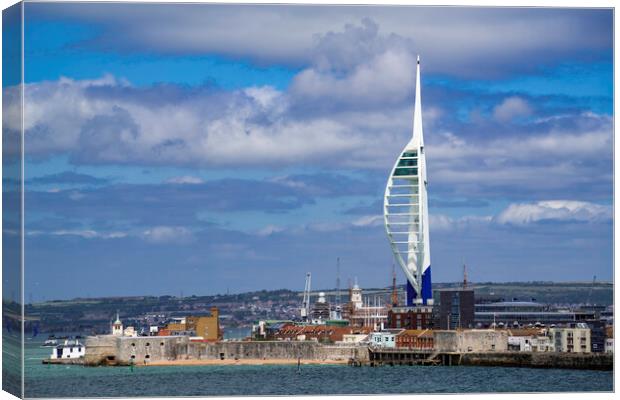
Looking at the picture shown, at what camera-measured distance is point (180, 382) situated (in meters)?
29.3

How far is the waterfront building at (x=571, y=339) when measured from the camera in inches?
1442

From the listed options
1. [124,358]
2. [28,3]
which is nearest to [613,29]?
[28,3]

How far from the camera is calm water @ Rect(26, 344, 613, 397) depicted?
2602 centimetres

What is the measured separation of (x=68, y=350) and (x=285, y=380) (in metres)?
9.12

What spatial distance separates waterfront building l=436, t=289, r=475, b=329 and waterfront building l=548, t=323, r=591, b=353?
4.87m

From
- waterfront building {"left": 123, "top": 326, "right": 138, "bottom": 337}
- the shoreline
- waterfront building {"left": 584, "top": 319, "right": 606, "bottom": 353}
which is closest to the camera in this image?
waterfront building {"left": 584, "top": 319, "right": 606, "bottom": 353}

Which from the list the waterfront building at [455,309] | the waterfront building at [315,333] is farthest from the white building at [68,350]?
the waterfront building at [455,309]

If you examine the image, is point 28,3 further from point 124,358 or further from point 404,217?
point 404,217

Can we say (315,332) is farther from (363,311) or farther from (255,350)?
(363,311)

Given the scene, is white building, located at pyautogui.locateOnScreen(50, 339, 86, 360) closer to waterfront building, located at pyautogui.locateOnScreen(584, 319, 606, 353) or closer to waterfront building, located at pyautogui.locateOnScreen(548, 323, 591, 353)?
waterfront building, located at pyautogui.locateOnScreen(548, 323, 591, 353)

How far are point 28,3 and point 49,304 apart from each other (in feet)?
26.9

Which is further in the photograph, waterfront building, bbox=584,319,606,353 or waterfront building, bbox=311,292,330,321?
waterfront building, bbox=311,292,330,321

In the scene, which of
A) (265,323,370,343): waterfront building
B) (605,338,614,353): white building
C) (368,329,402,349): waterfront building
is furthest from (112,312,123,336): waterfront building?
(605,338,614,353): white building

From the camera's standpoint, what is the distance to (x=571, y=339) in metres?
38.6
